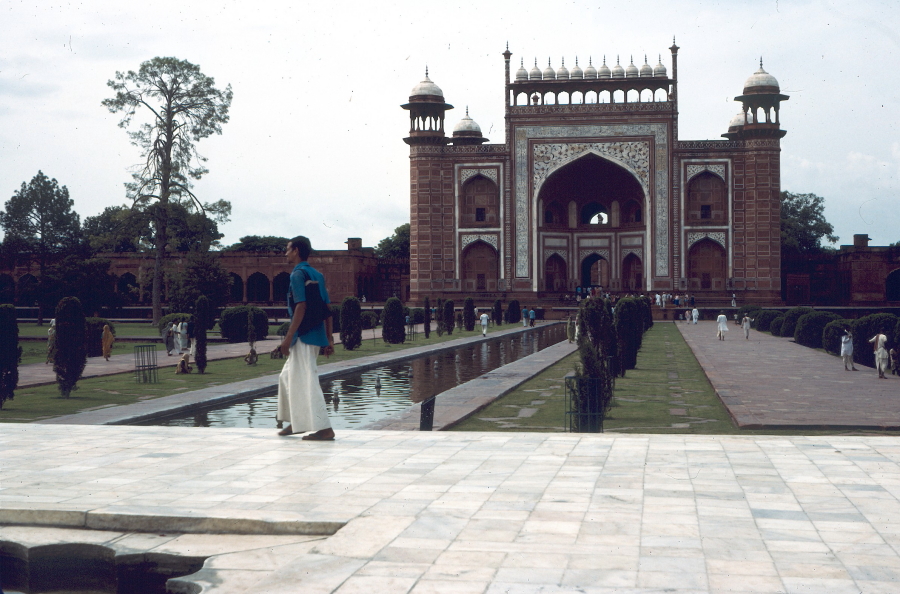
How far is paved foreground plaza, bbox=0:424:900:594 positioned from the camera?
3014mm

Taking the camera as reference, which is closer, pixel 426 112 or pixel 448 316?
pixel 448 316

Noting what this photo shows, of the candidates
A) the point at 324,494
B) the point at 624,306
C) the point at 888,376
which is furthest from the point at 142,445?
the point at 888,376

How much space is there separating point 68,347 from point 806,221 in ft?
181

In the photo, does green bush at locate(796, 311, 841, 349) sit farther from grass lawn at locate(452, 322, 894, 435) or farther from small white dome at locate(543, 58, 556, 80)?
small white dome at locate(543, 58, 556, 80)

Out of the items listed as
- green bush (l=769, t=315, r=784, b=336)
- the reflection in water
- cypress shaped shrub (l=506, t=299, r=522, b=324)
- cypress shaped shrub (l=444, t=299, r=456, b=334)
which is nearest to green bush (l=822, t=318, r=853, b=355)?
the reflection in water

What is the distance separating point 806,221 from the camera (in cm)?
5756

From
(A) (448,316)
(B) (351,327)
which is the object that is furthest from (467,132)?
(B) (351,327)

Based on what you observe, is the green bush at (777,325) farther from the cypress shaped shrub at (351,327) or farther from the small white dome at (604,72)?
the small white dome at (604,72)

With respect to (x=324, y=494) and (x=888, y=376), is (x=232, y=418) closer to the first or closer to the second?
(x=324, y=494)

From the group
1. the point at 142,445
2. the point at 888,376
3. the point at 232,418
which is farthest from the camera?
the point at 888,376

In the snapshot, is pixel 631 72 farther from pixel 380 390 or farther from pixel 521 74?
pixel 380 390

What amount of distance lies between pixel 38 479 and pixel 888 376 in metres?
11.4

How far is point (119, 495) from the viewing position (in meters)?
4.11

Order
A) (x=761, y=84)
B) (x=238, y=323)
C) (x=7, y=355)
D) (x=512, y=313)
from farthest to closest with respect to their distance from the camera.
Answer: (x=761, y=84) → (x=512, y=313) → (x=238, y=323) → (x=7, y=355)
